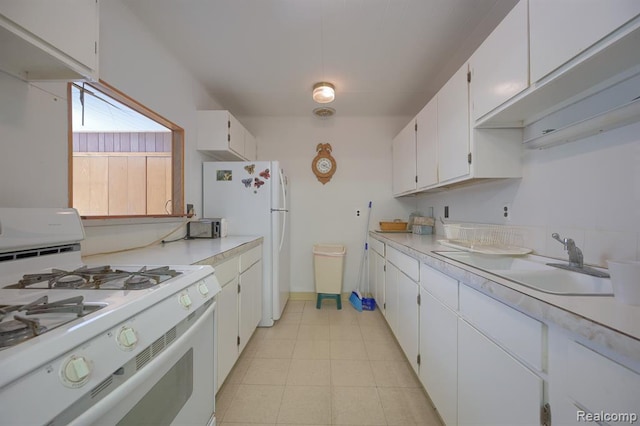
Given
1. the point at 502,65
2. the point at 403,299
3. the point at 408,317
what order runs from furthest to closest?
the point at 403,299 < the point at 408,317 < the point at 502,65

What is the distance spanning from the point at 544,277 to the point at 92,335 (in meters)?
1.54

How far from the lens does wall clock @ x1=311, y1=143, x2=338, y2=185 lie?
3.31m

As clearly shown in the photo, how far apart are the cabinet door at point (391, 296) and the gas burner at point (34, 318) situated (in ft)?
6.20

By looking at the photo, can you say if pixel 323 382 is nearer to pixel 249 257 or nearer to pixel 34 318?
pixel 249 257

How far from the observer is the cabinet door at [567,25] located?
73cm

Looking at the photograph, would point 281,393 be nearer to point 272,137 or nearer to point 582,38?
point 582,38

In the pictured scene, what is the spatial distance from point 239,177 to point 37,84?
1497mm

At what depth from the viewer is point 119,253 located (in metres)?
1.49

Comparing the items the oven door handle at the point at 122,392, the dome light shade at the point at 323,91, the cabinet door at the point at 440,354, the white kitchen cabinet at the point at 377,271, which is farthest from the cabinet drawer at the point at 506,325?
the dome light shade at the point at 323,91

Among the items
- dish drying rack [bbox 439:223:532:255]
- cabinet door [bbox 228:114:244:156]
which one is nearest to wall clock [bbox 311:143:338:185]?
cabinet door [bbox 228:114:244:156]

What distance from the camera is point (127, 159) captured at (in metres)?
2.56

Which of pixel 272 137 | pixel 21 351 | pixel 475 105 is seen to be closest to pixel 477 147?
pixel 475 105

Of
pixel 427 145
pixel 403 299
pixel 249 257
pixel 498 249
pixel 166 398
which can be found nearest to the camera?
pixel 166 398

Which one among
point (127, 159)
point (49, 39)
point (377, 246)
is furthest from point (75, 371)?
point (127, 159)
